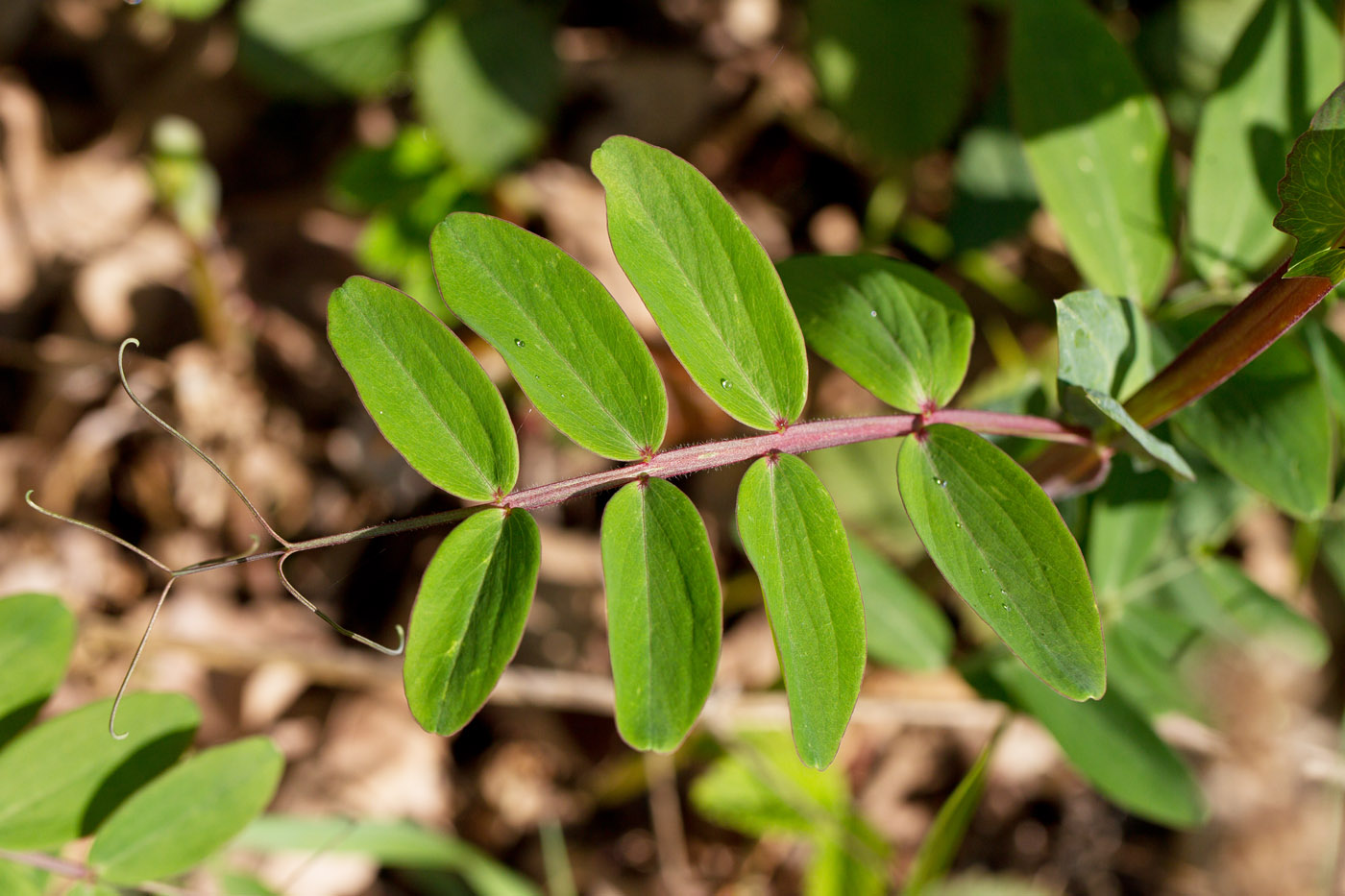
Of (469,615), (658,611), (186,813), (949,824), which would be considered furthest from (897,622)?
(186,813)

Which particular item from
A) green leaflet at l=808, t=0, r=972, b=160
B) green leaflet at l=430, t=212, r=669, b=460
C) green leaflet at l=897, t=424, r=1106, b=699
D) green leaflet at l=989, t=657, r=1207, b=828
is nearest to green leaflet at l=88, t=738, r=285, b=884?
green leaflet at l=430, t=212, r=669, b=460

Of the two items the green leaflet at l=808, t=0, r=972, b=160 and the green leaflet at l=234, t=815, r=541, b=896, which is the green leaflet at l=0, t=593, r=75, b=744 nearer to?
the green leaflet at l=234, t=815, r=541, b=896

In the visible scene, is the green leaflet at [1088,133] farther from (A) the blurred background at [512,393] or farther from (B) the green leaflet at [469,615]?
(B) the green leaflet at [469,615]

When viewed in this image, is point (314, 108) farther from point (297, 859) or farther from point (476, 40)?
point (297, 859)

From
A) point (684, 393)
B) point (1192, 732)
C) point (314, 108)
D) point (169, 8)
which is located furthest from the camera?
point (314, 108)

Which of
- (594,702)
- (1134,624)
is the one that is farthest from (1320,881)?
(594,702)
